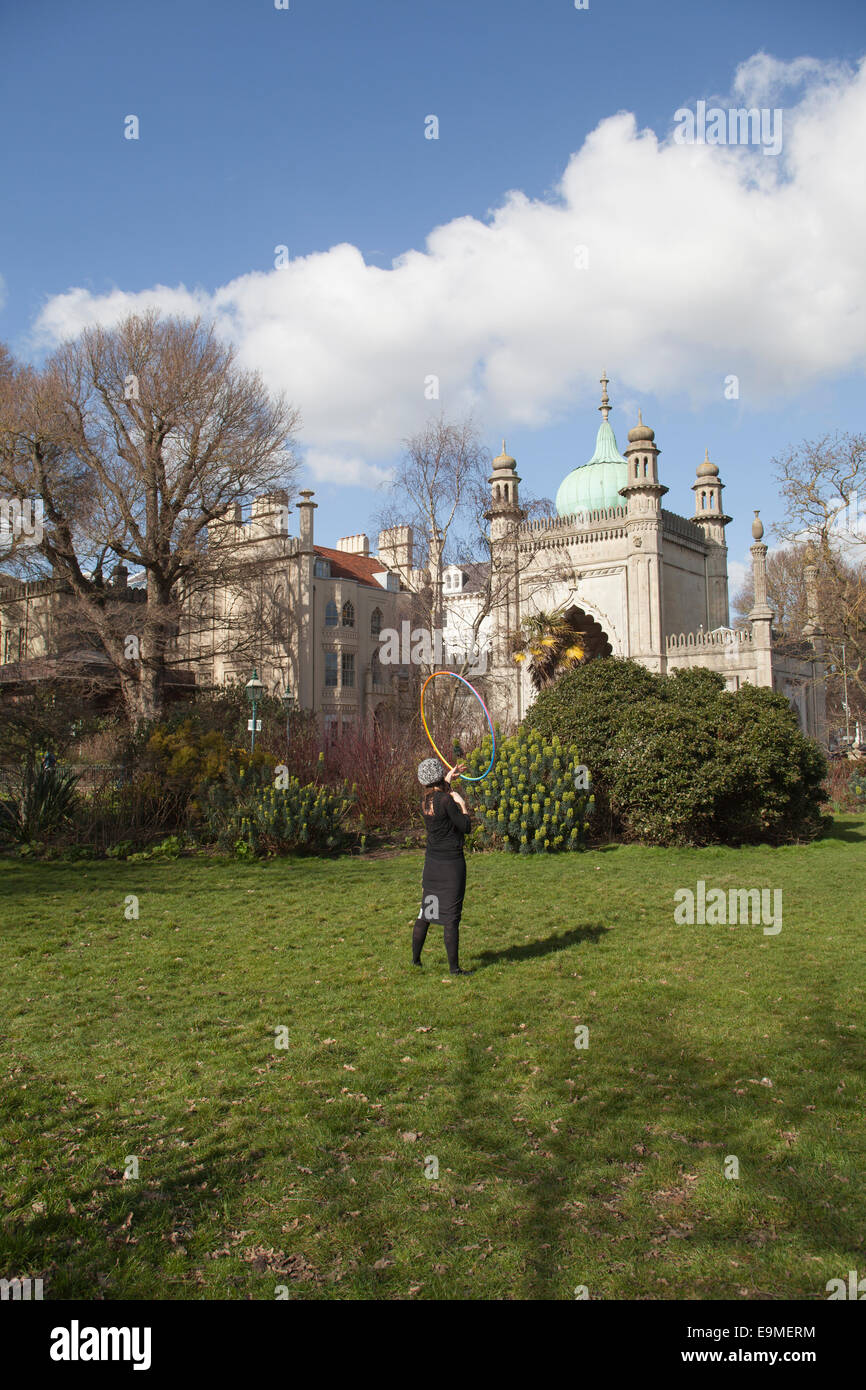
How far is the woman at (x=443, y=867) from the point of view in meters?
7.38

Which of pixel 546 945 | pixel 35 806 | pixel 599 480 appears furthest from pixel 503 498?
pixel 546 945

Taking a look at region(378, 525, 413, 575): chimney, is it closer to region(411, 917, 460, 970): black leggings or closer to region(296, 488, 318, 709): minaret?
region(296, 488, 318, 709): minaret

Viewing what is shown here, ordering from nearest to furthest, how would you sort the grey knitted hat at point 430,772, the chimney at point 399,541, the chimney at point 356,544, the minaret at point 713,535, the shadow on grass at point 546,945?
the grey knitted hat at point 430,772
the shadow on grass at point 546,945
the chimney at point 399,541
the minaret at point 713,535
the chimney at point 356,544

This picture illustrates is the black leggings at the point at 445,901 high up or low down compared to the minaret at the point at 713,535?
down

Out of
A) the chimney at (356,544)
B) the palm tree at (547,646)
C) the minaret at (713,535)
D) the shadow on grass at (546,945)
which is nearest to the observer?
the shadow on grass at (546,945)

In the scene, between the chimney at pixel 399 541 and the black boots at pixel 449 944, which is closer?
the black boots at pixel 449 944

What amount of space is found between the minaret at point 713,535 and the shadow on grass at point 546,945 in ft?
102

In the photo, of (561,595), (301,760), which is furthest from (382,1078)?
(561,595)

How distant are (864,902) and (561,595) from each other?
83.7 feet

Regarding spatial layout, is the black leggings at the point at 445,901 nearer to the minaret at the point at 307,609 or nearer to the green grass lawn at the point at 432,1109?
the green grass lawn at the point at 432,1109

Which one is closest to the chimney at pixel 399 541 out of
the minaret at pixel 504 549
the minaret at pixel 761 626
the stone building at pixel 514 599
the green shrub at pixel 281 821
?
the stone building at pixel 514 599

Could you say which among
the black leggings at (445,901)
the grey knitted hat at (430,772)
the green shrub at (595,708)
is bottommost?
the black leggings at (445,901)

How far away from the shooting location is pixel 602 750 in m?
15.6

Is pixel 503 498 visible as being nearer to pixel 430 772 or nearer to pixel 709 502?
pixel 709 502
